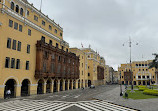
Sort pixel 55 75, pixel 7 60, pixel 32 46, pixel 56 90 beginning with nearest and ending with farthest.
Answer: pixel 7 60 → pixel 32 46 → pixel 55 75 → pixel 56 90

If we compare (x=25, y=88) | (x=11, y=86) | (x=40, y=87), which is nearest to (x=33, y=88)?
(x=25, y=88)

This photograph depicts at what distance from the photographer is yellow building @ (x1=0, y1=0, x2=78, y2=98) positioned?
27641 millimetres

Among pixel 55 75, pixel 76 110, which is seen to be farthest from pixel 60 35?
pixel 76 110

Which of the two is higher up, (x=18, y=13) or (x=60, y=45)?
(x=18, y=13)

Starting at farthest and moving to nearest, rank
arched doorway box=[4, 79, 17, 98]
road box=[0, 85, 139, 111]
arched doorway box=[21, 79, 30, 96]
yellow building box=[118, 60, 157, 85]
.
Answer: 1. yellow building box=[118, 60, 157, 85]
2. arched doorway box=[21, 79, 30, 96]
3. arched doorway box=[4, 79, 17, 98]
4. road box=[0, 85, 139, 111]

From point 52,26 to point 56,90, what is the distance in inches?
845

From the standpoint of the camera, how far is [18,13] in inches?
1257

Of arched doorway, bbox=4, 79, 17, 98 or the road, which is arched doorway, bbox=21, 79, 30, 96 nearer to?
arched doorway, bbox=4, 79, 17, 98

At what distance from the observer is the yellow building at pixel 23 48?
27641 mm

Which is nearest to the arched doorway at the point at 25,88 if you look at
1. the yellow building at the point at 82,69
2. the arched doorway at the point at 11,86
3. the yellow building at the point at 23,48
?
the yellow building at the point at 23,48

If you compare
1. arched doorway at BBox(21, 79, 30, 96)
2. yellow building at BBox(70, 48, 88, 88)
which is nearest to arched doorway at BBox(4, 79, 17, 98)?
arched doorway at BBox(21, 79, 30, 96)

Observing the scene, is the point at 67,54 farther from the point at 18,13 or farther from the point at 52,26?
the point at 18,13

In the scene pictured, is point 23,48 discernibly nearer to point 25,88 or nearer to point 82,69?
point 25,88

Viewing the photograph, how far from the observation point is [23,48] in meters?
32.5
